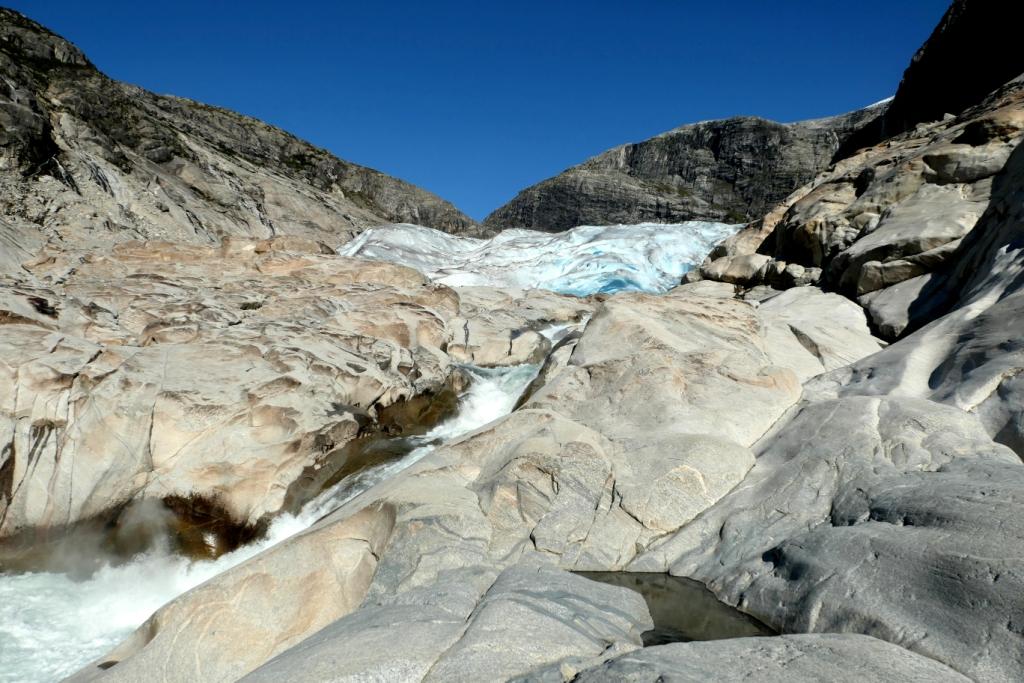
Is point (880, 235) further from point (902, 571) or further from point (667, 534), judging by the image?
point (902, 571)

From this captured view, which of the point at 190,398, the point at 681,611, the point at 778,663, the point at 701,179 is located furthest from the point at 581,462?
the point at 701,179

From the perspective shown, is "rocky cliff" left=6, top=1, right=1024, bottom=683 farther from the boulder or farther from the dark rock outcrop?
the dark rock outcrop

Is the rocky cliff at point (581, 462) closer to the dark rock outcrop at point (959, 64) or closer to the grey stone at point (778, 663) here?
the grey stone at point (778, 663)

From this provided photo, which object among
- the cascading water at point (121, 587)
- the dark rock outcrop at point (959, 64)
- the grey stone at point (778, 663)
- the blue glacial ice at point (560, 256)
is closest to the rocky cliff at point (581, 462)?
the grey stone at point (778, 663)

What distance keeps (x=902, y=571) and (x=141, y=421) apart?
9.83m

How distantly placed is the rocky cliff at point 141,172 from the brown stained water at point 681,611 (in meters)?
21.0

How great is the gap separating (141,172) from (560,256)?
2404 centimetres

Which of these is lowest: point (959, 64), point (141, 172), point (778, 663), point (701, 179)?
point (778, 663)

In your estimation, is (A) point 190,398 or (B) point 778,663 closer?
(B) point 778,663

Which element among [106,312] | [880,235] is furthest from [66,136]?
[880,235]

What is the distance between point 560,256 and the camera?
41906 millimetres

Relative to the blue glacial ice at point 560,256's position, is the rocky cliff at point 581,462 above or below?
below

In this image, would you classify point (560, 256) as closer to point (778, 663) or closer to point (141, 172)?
point (141, 172)

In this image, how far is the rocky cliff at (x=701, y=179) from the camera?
216 ft
